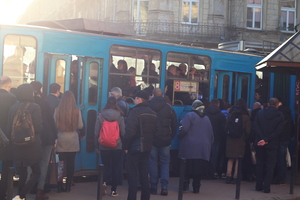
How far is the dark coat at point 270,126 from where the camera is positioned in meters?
11.9

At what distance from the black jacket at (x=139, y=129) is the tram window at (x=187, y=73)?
15.0ft

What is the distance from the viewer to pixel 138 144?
9.29 m

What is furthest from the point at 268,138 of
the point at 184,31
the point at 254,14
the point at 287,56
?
the point at 254,14

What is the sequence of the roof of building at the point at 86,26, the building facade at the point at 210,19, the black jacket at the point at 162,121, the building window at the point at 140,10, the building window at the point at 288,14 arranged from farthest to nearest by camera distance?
the building window at the point at 288,14
the building window at the point at 140,10
the building facade at the point at 210,19
the roof of building at the point at 86,26
the black jacket at the point at 162,121

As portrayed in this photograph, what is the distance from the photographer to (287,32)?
3534 centimetres

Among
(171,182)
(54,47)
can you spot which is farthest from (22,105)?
(171,182)

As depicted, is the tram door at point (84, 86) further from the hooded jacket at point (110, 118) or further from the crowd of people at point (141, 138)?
the hooded jacket at point (110, 118)

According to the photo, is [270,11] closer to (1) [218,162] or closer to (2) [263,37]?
(2) [263,37]

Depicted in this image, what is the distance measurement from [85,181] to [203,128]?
315 centimetres

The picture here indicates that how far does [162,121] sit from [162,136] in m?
0.29

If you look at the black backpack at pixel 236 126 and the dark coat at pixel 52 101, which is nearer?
the dark coat at pixel 52 101

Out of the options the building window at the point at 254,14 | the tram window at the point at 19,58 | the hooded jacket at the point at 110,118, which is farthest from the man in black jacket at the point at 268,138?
the building window at the point at 254,14

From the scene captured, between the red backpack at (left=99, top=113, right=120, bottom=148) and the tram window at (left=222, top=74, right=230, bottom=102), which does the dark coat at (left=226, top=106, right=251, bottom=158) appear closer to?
the tram window at (left=222, top=74, right=230, bottom=102)

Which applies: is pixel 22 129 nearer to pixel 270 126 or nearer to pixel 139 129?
pixel 139 129
